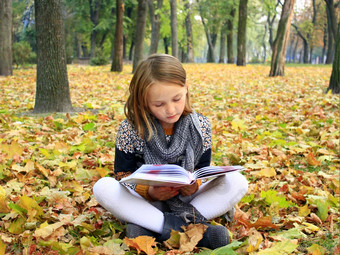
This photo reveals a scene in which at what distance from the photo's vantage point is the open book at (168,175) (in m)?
1.54

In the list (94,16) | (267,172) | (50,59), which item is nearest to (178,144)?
(267,172)

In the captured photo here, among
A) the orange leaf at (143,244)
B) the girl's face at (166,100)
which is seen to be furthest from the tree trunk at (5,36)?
the orange leaf at (143,244)

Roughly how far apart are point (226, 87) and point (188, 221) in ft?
24.1

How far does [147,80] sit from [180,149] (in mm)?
Result: 445

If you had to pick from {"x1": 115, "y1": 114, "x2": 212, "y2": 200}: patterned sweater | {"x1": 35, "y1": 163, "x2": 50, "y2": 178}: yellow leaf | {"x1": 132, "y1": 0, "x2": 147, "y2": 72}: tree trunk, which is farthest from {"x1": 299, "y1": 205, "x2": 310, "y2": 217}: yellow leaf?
{"x1": 132, "y1": 0, "x2": 147, "y2": 72}: tree trunk

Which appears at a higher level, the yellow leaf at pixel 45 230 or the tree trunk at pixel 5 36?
the tree trunk at pixel 5 36

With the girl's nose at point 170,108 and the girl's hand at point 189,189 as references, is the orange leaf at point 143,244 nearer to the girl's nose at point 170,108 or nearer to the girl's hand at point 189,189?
the girl's hand at point 189,189

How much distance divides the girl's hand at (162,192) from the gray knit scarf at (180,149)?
0.12m

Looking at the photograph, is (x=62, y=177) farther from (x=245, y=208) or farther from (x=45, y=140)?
(x=245, y=208)

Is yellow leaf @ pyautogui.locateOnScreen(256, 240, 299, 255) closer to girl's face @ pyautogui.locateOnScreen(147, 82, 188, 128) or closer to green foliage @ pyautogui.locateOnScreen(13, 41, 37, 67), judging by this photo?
girl's face @ pyautogui.locateOnScreen(147, 82, 188, 128)

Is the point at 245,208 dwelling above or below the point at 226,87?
below

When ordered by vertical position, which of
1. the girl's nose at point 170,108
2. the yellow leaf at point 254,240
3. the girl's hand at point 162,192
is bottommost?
the yellow leaf at point 254,240

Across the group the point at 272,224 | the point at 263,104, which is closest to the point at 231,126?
the point at 263,104

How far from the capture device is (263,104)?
6.12 meters
